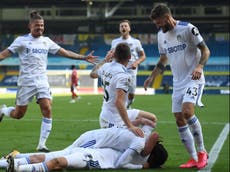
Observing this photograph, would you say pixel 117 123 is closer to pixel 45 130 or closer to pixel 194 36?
pixel 194 36

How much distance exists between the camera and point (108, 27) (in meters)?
56.2

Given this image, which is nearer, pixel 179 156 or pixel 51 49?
pixel 179 156

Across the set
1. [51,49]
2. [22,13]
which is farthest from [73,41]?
[51,49]

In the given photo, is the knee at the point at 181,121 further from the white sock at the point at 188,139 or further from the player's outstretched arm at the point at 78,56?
the player's outstretched arm at the point at 78,56

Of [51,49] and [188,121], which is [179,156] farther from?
[51,49]

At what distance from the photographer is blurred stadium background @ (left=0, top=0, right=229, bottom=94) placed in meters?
53.0

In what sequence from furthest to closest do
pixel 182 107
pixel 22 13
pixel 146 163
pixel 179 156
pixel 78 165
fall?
1. pixel 22 13
2. pixel 179 156
3. pixel 182 107
4. pixel 146 163
5. pixel 78 165

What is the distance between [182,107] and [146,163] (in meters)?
1.02

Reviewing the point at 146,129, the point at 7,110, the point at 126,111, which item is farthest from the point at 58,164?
the point at 7,110

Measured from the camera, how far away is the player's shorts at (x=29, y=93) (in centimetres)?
1018

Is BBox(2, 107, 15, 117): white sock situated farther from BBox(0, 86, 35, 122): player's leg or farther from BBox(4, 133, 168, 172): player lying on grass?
BBox(4, 133, 168, 172): player lying on grass

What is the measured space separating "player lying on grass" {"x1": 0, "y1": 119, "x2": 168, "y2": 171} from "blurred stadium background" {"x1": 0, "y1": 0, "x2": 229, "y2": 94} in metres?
43.5

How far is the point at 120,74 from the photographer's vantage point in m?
7.88

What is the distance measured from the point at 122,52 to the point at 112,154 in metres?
1.36
